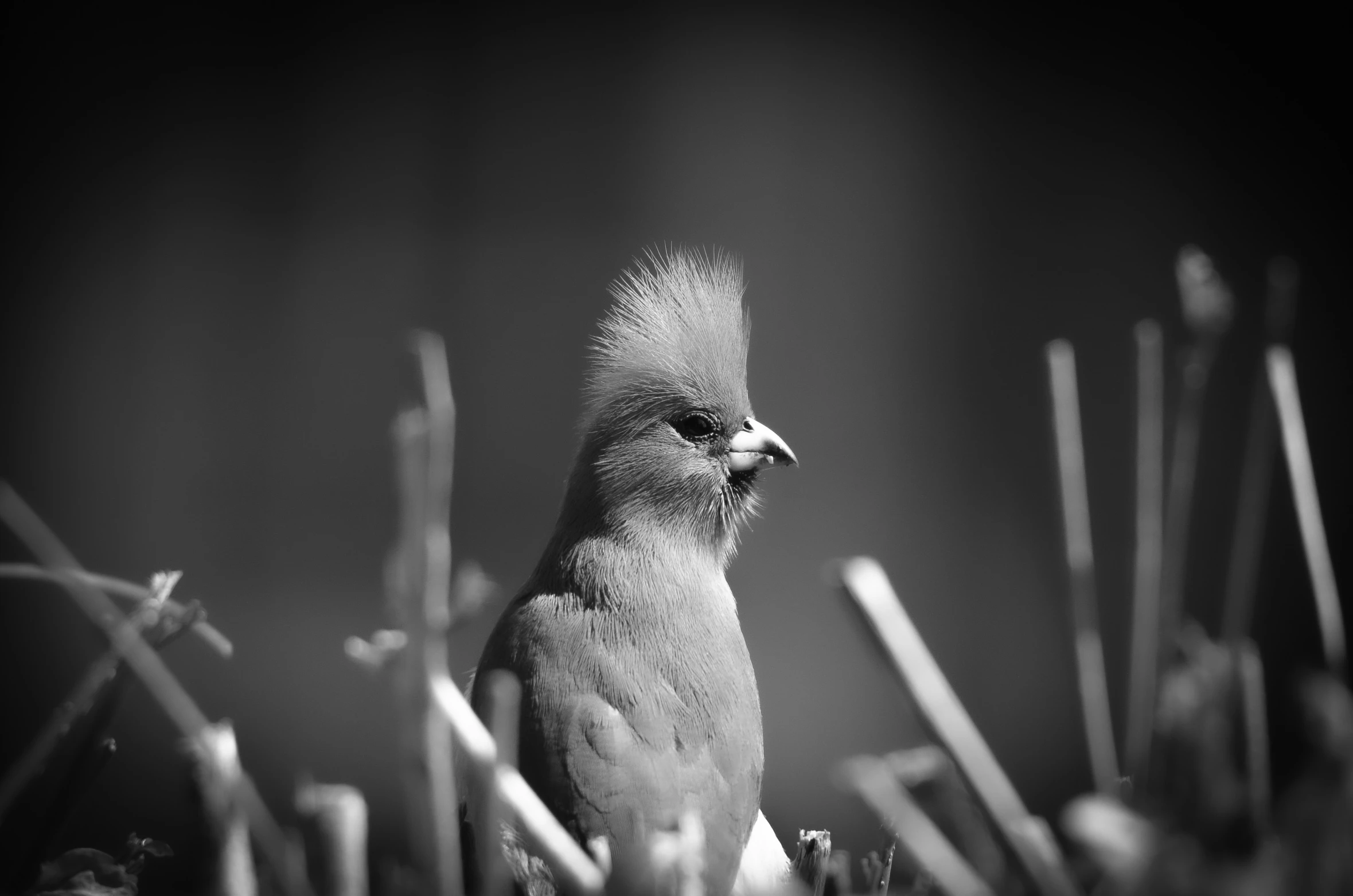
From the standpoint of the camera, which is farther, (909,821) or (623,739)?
(623,739)

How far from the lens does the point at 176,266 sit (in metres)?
5.89

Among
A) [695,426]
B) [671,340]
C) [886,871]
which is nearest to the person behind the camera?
[886,871]

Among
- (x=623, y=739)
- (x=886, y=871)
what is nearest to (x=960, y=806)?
(x=886, y=871)

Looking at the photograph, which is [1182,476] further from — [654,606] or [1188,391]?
[654,606]

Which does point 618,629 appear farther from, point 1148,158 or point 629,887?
point 1148,158

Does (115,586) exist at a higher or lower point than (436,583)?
Answer: higher

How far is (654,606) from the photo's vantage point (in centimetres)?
194

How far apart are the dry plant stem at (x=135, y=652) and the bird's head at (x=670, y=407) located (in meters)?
1.43

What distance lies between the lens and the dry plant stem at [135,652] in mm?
654


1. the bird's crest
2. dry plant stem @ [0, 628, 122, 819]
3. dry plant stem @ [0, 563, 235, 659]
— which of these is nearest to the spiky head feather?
the bird's crest

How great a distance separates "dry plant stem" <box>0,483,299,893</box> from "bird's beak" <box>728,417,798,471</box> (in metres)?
1.70

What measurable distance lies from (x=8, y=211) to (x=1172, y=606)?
5.88m

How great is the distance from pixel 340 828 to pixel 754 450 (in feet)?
5.99

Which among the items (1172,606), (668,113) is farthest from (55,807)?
(668,113)
